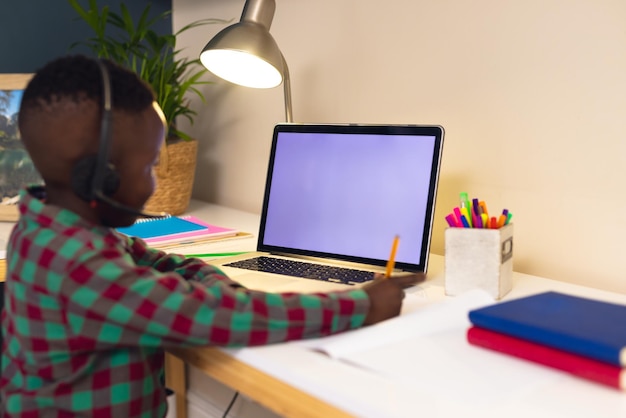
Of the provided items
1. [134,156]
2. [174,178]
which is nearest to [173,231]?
[174,178]

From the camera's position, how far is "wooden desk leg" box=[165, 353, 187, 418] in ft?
5.49

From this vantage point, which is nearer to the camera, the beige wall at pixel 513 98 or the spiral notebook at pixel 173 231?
the beige wall at pixel 513 98

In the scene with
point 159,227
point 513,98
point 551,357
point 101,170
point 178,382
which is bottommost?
point 178,382

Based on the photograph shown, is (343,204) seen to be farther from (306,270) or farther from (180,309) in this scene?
(180,309)

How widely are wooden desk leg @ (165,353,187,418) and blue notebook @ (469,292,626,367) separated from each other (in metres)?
1.14

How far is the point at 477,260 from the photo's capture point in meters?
0.89

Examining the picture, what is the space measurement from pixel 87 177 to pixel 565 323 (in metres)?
0.50

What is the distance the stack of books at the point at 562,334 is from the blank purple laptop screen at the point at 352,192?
0.31 metres

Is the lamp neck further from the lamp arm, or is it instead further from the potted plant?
the potted plant

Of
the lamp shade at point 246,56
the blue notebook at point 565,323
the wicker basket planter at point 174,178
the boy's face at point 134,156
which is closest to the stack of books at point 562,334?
the blue notebook at point 565,323

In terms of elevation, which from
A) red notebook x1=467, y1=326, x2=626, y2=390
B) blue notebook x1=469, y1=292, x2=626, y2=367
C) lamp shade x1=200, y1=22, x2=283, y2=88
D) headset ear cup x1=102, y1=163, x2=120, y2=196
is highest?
lamp shade x1=200, y1=22, x2=283, y2=88

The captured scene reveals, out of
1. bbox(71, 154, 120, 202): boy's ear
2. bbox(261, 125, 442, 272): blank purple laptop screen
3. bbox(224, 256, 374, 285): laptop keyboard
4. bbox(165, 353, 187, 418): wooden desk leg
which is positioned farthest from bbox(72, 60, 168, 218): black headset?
bbox(165, 353, 187, 418): wooden desk leg

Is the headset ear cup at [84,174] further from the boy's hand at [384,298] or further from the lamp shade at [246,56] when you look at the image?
the lamp shade at [246,56]

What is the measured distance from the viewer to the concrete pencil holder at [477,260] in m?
0.88
